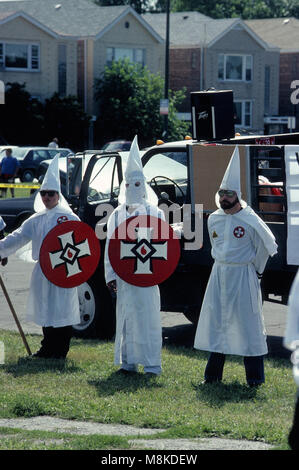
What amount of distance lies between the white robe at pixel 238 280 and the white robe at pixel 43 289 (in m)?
1.63

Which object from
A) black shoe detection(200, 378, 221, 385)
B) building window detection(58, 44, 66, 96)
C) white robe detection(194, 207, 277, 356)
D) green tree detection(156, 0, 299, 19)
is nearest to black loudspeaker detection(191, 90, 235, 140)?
white robe detection(194, 207, 277, 356)

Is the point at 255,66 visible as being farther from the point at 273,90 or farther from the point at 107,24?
the point at 107,24

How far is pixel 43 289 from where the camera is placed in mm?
9641

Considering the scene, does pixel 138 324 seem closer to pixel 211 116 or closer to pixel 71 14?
pixel 211 116

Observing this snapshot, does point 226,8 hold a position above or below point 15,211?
above

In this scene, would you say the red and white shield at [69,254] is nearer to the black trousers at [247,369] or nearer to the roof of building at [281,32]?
the black trousers at [247,369]

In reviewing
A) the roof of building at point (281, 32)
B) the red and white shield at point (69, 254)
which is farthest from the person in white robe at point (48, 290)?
the roof of building at point (281, 32)

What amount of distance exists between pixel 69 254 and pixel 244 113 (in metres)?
53.8

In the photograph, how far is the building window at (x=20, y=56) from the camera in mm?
51031

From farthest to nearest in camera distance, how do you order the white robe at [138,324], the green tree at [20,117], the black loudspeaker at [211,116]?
the green tree at [20,117] < the black loudspeaker at [211,116] < the white robe at [138,324]

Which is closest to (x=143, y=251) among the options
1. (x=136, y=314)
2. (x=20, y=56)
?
(x=136, y=314)

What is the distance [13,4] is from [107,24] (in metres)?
7.94

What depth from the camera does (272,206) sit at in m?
9.90

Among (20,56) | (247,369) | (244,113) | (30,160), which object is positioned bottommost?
(247,369)
